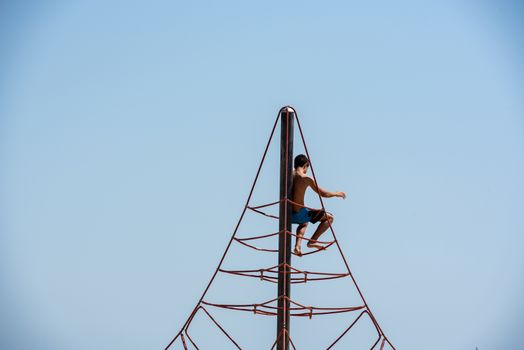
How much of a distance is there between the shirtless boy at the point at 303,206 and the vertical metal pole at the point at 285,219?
154 millimetres

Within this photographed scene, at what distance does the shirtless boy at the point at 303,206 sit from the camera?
20.0m

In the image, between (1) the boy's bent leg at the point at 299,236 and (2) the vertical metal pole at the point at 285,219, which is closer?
(2) the vertical metal pole at the point at 285,219

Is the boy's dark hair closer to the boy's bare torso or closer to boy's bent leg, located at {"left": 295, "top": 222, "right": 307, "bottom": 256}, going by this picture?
the boy's bare torso

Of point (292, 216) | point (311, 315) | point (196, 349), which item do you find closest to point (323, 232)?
point (292, 216)

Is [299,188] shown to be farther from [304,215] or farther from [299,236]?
[299,236]

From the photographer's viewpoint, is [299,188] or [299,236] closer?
[299,236]

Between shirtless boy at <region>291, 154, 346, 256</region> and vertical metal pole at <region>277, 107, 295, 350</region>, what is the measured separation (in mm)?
154

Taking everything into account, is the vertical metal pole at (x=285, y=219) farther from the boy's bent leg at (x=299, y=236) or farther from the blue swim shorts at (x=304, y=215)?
the boy's bent leg at (x=299, y=236)

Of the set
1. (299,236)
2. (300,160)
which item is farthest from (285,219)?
(300,160)

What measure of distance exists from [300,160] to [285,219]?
118cm

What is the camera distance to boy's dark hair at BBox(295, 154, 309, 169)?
20.1 m

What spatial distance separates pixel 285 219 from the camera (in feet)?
65.3

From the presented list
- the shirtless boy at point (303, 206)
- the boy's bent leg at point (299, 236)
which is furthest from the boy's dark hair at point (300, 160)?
the boy's bent leg at point (299, 236)

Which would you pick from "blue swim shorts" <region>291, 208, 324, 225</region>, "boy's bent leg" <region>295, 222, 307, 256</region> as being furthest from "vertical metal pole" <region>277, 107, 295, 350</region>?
"boy's bent leg" <region>295, 222, 307, 256</region>
